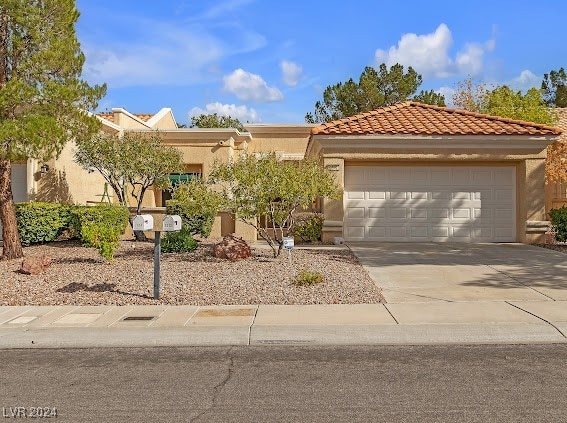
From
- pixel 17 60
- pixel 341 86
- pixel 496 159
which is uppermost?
pixel 341 86

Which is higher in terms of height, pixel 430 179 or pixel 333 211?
pixel 430 179

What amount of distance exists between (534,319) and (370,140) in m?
10.1

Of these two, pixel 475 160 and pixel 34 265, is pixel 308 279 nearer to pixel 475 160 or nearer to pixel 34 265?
pixel 34 265

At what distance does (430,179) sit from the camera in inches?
699

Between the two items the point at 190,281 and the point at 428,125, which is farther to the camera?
the point at 428,125

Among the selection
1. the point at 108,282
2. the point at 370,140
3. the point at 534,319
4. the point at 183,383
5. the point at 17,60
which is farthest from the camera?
the point at 370,140

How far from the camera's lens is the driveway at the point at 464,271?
31.6 ft

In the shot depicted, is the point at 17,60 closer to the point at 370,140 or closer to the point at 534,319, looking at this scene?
the point at 370,140

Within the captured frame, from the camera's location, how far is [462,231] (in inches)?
695

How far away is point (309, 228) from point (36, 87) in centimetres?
858

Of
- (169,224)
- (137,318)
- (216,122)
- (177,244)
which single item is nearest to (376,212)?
(177,244)

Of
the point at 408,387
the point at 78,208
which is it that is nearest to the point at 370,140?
the point at 78,208

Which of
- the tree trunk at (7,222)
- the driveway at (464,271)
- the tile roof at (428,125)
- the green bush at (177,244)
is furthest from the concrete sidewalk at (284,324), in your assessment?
the tile roof at (428,125)

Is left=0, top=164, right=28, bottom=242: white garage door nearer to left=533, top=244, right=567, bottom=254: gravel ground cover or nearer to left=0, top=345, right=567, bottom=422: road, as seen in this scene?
left=0, top=345, right=567, bottom=422: road
